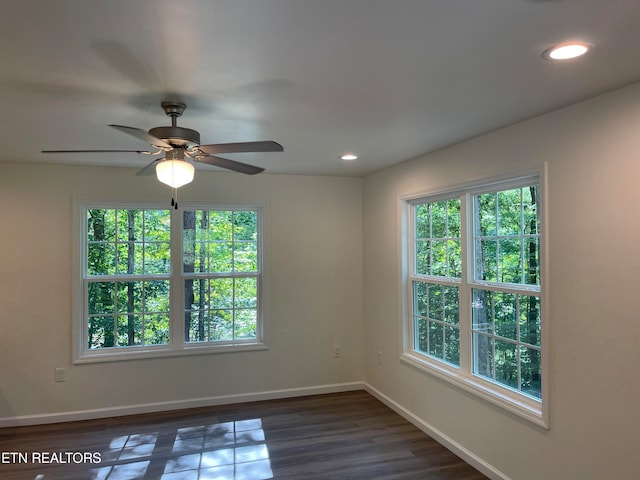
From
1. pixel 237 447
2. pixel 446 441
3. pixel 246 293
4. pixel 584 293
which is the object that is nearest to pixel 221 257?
pixel 246 293

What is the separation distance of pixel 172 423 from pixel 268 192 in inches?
97.2

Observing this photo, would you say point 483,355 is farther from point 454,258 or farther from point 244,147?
point 244,147

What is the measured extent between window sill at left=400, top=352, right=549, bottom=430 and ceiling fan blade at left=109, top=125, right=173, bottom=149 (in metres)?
2.65

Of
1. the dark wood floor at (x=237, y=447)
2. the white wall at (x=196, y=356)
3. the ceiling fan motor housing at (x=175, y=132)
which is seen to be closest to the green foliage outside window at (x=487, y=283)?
the dark wood floor at (x=237, y=447)

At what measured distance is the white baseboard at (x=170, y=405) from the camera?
3.93m

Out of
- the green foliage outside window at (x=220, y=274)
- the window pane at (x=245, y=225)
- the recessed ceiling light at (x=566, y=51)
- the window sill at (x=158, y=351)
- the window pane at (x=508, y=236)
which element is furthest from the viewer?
the window pane at (x=245, y=225)

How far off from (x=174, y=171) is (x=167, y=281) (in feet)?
7.96

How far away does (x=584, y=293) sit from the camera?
7.66 ft

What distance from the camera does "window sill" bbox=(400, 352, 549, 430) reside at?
2639mm

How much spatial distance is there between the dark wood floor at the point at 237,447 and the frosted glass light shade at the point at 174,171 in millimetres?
2120

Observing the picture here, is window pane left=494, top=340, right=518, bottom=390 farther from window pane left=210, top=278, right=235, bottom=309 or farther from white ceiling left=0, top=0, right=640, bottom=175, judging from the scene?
window pane left=210, top=278, right=235, bottom=309

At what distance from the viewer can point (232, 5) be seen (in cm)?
137

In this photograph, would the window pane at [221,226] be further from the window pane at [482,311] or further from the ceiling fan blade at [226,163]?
the window pane at [482,311]

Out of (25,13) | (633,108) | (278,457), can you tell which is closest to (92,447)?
(278,457)
